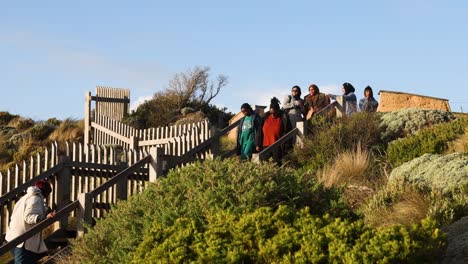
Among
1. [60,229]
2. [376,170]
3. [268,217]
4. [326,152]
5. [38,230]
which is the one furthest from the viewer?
[326,152]

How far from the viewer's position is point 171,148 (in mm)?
18062

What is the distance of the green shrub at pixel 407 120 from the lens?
2012 cm

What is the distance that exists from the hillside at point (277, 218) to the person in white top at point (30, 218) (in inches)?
76.8

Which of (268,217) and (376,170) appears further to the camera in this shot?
(376,170)

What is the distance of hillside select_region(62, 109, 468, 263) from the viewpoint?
8039 millimetres

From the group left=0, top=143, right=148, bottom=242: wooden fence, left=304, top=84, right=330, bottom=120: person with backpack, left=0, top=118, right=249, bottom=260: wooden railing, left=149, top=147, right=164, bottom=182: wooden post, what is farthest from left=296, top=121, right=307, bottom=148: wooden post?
left=149, top=147, right=164, bottom=182: wooden post

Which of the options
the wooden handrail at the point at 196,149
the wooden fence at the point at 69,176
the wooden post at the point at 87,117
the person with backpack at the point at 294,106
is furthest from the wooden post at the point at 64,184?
the wooden post at the point at 87,117

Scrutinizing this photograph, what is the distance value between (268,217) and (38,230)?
559 centimetres

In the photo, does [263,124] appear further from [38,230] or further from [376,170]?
[38,230]

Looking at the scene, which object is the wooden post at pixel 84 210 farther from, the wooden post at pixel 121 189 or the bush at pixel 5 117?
the bush at pixel 5 117

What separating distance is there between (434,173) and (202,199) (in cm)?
650

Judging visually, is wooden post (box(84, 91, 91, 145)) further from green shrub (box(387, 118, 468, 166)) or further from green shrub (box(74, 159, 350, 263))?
green shrub (box(74, 159, 350, 263))

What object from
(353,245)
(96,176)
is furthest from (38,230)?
(353,245)

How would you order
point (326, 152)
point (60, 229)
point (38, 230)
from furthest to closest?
1. point (326, 152)
2. point (60, 229)
3. point (38, 230)
